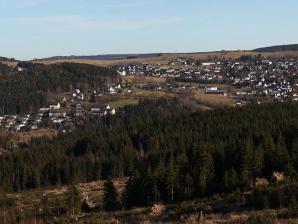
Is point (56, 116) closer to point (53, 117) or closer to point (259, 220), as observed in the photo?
point (53, 117)

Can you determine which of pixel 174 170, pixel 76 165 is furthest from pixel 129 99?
pixel 174 170

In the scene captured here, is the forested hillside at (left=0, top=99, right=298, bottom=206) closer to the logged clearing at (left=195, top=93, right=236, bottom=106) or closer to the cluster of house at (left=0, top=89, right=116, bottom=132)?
the cluster of house at (left=0, top=89, right=116, bottom=132)

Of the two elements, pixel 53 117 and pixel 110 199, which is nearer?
pixel 110 199

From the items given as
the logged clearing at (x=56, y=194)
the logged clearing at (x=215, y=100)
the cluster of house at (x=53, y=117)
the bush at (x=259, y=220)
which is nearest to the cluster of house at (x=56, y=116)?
the cluster of house at (x=53, y=117)

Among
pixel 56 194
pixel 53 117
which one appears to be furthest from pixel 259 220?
pixel 53 117

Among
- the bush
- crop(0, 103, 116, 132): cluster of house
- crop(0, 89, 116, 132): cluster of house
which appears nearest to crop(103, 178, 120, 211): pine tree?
the bush

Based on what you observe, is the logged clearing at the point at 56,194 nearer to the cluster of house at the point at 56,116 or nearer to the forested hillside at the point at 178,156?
the forested hillside at the point at 178,156

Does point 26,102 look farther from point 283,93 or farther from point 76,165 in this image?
point 76,165

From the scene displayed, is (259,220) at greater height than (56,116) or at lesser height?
greater
